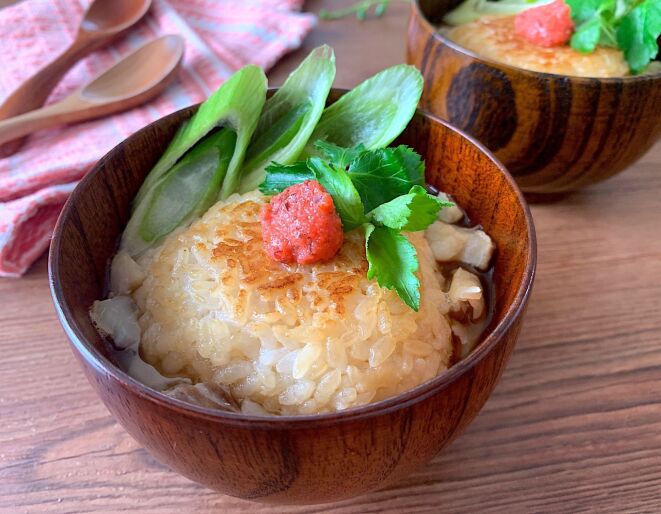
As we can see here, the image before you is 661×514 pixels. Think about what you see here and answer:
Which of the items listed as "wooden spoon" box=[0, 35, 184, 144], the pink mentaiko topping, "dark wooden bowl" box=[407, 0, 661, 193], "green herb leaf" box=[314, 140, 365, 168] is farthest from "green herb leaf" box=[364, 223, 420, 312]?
"wooden spoon" box=[0, 35, 184, 144]

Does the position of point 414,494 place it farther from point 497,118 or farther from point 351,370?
point 497,118

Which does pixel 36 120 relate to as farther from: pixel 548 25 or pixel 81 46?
pixel 548 25

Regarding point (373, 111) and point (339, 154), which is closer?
point (339, 154)

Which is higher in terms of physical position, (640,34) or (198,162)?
(198,162)

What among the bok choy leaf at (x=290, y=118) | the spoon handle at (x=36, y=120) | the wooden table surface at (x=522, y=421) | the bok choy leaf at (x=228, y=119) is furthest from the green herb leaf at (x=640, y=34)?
the spoon handle at (x=36, y=120)

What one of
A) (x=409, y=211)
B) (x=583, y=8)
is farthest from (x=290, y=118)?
(x=583, y=8)

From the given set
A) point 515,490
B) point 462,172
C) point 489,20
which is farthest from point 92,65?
point 515,490

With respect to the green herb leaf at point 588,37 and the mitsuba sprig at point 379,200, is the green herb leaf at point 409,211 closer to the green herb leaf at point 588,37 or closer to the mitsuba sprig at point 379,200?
the mitsuba sprig at point 379,200
